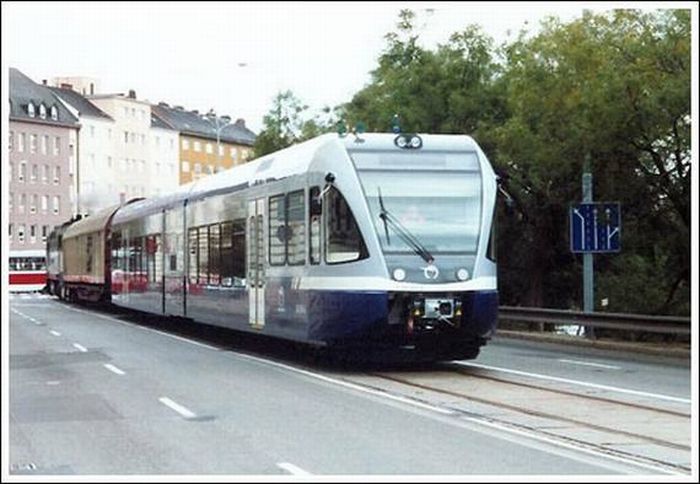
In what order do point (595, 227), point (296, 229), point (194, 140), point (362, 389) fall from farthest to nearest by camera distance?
point (194, 140) → point (595, 227) → point (296, 229) → point (362, 389)

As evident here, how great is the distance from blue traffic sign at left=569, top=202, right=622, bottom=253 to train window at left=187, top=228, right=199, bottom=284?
8142 mm

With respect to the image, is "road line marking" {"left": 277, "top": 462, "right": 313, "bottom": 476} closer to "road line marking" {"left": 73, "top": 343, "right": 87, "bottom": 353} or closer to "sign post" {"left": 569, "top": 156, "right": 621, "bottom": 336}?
"road line marking" {"left": 73, "top": 343, "right": 87, "bottom": 353}

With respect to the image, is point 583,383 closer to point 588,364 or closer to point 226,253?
point 588,364

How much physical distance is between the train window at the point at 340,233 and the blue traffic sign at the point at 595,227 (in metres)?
10.5

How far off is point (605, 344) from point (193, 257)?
8.77 metres

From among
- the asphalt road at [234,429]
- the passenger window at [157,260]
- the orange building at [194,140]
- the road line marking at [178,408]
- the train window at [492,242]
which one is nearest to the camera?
the asphalt road at [234,429]

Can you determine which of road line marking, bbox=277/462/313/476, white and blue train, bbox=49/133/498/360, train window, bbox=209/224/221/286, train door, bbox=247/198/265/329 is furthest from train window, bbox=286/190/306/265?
road line marking, bbox=277/462/313/476

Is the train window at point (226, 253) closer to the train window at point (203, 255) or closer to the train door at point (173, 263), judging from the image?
the train window at point (203, 255)

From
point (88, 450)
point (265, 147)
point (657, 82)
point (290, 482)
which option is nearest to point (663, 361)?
point (657, 82)

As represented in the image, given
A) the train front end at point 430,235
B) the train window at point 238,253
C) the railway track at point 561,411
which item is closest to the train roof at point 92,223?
the train window at point 238,253

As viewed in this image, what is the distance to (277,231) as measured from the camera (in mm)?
20938

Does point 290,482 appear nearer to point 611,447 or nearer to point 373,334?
point 611,447

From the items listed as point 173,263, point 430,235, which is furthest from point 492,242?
point 173,263

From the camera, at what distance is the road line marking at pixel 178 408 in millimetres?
14428
